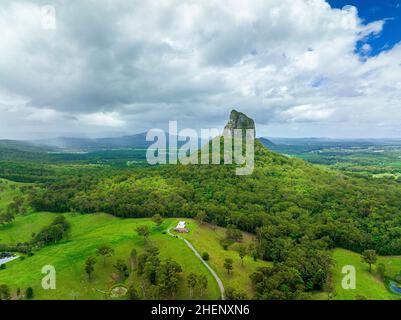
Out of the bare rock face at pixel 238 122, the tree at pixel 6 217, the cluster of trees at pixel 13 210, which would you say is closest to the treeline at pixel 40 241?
the tree at pixel 6 217

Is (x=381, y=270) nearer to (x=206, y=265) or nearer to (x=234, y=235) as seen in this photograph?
(x=234, y=235)

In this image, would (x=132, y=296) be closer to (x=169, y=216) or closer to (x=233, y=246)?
(x=233, y=246)

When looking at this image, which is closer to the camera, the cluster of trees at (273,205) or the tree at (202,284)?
the tree at (202,284)

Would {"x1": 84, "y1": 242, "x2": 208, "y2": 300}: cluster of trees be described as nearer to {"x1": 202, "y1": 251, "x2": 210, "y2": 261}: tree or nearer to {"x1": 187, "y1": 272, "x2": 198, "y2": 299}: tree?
{"x1": 187, "y1": 272, "x2": 198, "y2": 299}: tree

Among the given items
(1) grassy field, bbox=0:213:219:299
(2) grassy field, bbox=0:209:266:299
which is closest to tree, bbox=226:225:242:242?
(2) grassy field, bbox=0:209:266:299

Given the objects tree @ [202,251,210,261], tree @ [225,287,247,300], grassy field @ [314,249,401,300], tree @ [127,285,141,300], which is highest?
tree @ [202,251,210,261]

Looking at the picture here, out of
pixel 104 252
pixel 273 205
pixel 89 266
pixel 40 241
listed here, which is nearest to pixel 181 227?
pixel 104 252

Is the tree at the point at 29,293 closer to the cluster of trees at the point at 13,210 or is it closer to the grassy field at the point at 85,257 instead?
the grassy field at the point at 85,257
